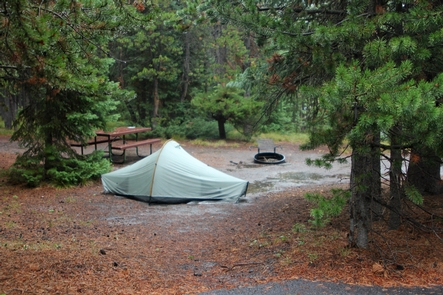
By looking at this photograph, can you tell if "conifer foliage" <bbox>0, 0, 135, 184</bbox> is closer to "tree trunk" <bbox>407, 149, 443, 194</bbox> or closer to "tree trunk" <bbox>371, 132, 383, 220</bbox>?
"tree trunk" <bbox>371, 132, 383, 220</bbox>

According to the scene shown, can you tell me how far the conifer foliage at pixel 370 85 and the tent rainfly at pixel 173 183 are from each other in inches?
176

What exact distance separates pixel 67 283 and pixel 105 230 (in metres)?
3.31

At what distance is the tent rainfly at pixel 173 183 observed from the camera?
11039 millimetres

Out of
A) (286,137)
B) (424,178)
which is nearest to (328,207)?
(424,178)

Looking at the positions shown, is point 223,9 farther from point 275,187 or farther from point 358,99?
point 275,187

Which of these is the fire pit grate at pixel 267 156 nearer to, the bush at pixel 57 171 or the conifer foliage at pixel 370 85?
the bush at pixel 57 171

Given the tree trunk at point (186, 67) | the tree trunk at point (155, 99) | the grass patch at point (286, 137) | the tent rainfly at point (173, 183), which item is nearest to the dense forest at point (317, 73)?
the tent rainfly at point (173, 183)

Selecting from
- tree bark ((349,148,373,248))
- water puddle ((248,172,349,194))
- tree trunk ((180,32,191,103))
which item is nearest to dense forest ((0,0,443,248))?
tree bark ((349,148,373,248))

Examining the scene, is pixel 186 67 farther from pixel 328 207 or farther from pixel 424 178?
pixel 328 207

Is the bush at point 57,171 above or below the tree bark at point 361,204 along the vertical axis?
below

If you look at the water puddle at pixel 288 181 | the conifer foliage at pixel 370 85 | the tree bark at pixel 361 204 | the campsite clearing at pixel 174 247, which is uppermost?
the conifer foliage at pixel 370 85

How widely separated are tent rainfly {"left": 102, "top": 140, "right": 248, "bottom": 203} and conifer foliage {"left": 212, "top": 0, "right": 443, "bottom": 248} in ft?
14.7

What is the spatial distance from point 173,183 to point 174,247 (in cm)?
406

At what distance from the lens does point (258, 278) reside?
5.15m
